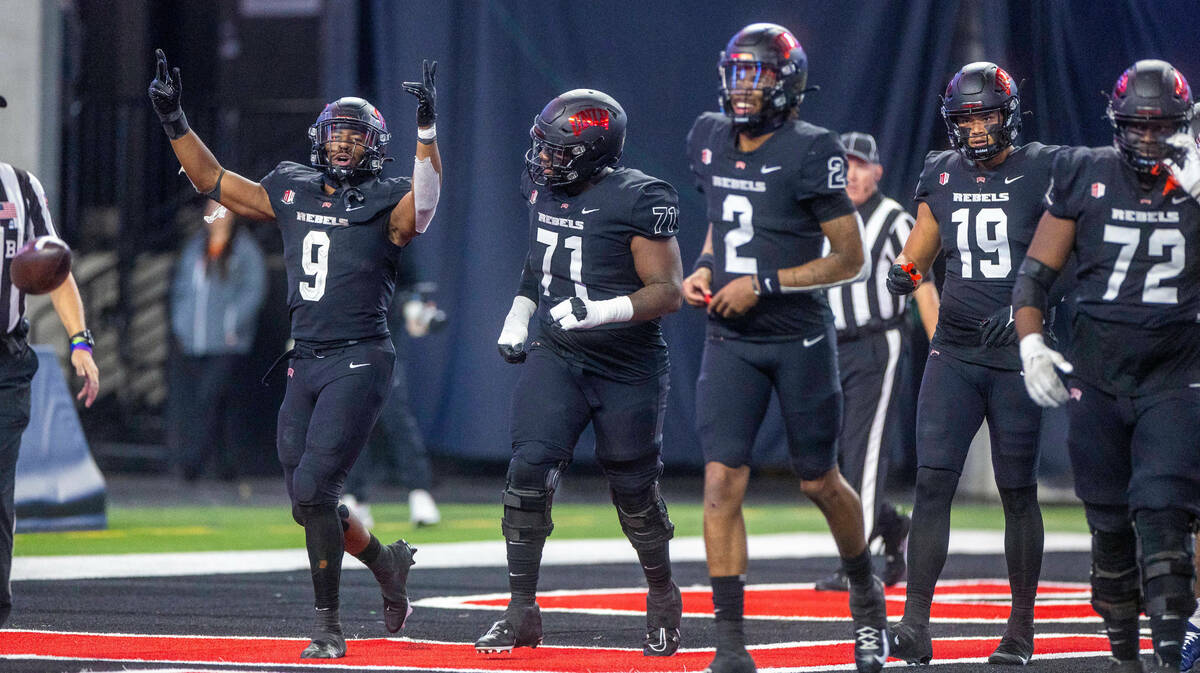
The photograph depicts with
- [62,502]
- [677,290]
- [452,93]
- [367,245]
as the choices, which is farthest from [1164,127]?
[452,93]

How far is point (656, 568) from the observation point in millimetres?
5629

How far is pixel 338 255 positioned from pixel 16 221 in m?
1.05

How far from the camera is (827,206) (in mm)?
4965

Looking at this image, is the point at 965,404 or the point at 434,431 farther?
the point at 434,431

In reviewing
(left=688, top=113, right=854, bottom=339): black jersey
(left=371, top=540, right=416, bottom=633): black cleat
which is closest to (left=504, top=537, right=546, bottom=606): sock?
(left=371, top=540, right=416, bottom=633): black cleat

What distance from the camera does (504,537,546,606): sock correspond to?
18.0 ft

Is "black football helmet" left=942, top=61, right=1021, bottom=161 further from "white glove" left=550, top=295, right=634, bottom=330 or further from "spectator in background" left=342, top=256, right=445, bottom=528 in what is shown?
"spectator in background" left=342, top=256, right=445, bottom=528

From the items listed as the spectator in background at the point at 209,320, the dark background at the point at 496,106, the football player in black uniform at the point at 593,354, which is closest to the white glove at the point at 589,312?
the football player in black uniform at the point at 593,354

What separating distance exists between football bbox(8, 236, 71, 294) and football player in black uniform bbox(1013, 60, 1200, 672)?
290cm

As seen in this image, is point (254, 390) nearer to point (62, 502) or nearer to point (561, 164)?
point (62, 502)

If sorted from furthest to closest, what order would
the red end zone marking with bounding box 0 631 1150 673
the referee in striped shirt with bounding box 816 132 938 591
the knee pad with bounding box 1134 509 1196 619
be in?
1. the referee in striped shirt with bounding box 816 132 938 591
2. the red end zone marking with bounding box 0 631 1150 673
3. the knee pad with bounding box 1134 509 1196 619

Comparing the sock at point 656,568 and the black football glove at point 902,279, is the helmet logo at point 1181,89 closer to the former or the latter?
the black football glove at point 902,279

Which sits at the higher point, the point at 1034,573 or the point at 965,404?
the point at 965,404

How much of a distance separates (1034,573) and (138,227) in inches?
385
